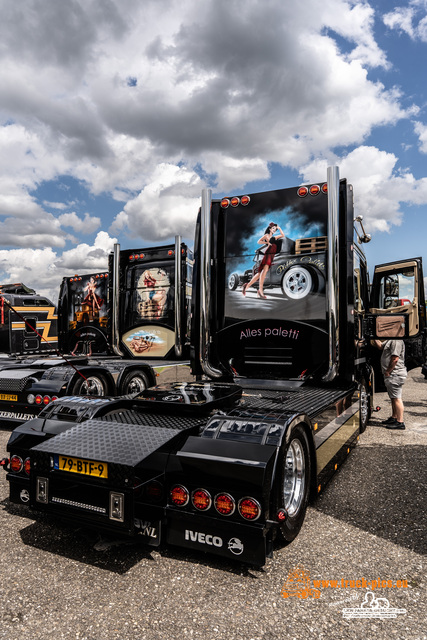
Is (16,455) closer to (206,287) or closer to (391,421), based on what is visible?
(206,287)

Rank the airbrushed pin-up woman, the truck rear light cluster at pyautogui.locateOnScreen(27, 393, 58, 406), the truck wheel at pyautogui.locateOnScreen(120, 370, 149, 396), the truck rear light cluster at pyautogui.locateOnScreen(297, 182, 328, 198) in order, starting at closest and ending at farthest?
the truck rear light cluster at pyautogui.locateOnScreen(297, 182, 328, 198) < the airbrushed pin-up woman < the truck rear light cluster at pyautogui.locateOnScreen(27, 393, 58, 406) < the truck wheel at pyautogui.locateOnScreen(120, 370, 149, 396)

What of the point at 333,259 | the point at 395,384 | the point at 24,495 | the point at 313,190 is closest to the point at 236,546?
the point at 24,495

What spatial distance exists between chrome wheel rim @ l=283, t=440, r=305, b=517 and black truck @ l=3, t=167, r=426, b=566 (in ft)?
0.05

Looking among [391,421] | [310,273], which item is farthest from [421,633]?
[391,421]

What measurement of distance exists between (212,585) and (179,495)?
54 centimetres

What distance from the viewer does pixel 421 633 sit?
217 cm

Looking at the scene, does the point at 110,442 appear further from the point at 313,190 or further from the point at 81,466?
the point at 313,190

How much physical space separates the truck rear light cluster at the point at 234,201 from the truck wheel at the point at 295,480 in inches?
131

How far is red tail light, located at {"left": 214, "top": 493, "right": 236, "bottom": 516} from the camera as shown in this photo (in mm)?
2600

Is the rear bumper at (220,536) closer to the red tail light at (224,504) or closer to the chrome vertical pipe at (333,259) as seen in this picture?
the red tail light at (224,504)

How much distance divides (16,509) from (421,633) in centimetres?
308

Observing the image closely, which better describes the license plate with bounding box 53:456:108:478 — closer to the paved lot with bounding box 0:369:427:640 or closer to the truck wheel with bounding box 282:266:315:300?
the paved lot with bounding box 0:369:427:640

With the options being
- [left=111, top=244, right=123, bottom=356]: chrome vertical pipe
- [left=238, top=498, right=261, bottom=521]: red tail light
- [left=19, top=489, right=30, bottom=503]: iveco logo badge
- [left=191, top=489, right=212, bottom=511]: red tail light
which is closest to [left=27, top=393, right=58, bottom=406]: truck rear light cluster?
[left=111, top=244, right=123, bottom=356]: chrome vertical pipe

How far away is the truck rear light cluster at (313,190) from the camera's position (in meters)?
5.08
